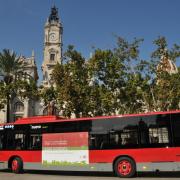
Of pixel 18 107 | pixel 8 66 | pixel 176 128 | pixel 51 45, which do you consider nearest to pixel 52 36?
pixel 51 45

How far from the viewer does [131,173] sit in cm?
1463

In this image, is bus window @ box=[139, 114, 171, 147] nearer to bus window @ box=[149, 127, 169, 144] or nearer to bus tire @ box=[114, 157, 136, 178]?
bus window @ box=[149, 127, 169, 144]

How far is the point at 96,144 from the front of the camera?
15633mm

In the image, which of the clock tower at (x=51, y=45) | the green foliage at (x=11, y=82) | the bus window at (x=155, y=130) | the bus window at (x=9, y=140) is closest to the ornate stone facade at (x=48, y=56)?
the clock tower at (x=51, y=45)

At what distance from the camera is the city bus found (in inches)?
559

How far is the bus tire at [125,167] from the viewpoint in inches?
578

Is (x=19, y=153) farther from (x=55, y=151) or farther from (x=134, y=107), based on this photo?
(x=134, y=107)

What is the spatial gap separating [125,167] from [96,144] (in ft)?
5.98

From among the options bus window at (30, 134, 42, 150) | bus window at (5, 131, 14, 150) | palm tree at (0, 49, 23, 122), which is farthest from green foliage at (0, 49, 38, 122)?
bus window at (30, 134, 42, 150)

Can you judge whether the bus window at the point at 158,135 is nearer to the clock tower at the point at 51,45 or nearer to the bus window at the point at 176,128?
the bus window at the point at 176,128

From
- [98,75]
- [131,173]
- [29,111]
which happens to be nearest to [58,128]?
[131,173]

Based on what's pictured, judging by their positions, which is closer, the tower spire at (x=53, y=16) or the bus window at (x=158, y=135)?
the bus window at (x=158, y=135)

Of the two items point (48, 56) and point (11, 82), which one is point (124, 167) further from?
point (48, 56)

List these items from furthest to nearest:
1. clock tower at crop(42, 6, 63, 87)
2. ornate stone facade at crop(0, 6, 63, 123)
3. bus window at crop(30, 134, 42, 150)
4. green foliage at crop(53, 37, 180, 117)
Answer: clock tower at crop(42, 6, 63, 87) → ornate stone facade at crop(0, 6, 63, 123) → green foliage at crop(53, 37, 180, 117) → bus window at crop(30, 134, 42, 150)
